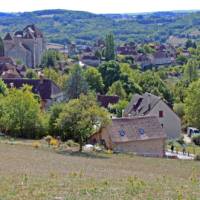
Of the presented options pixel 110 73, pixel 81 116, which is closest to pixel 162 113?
pixel 81 116

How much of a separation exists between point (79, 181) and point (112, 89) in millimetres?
55594

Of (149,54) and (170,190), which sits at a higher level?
(170,190)

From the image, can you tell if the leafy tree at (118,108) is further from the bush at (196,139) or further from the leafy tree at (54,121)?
the leafy tree at (54,121)

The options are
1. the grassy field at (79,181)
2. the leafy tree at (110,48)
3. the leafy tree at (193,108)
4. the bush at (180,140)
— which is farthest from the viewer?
the leafy tree at (110,48)

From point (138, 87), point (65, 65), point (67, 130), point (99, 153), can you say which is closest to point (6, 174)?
point (99, 153)

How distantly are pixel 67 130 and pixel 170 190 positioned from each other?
72.5 ft

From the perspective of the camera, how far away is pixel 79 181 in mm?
17719

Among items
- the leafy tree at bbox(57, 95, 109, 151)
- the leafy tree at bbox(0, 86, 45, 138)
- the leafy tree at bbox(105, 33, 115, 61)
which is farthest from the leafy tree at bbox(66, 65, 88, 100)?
the leafy tree at bbox(105, 33, 115, 61)

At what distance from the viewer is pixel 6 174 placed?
18.9m

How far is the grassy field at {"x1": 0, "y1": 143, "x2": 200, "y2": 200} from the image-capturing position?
49.4 feet

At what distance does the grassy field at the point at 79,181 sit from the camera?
15051mm

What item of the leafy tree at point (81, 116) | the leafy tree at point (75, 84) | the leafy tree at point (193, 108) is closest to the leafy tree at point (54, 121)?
the leafy tree at point (81, 116)

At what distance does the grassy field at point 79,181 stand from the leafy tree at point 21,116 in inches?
464

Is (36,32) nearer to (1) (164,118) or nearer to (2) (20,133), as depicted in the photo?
(1) (164,118)
